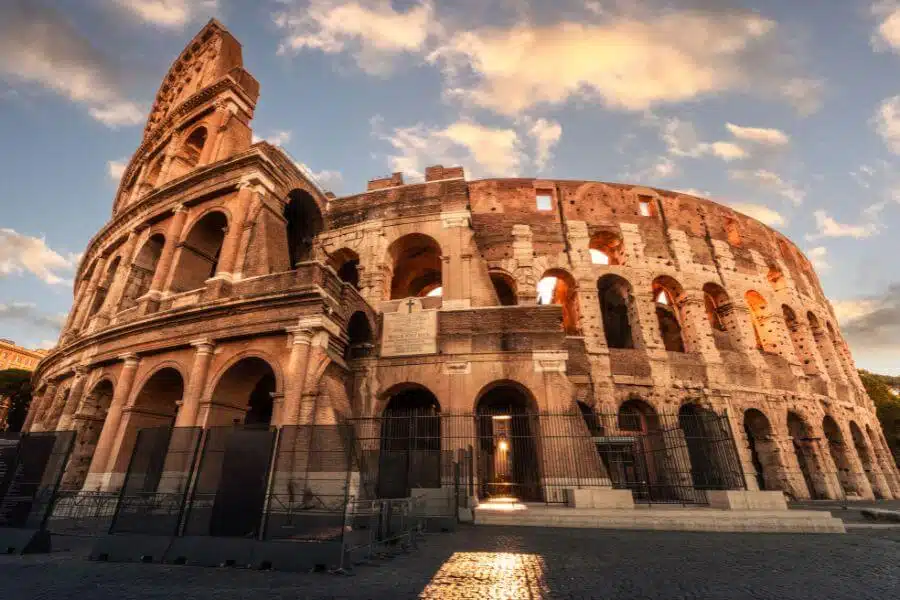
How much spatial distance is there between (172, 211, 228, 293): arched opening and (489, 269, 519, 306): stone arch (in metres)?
10.7

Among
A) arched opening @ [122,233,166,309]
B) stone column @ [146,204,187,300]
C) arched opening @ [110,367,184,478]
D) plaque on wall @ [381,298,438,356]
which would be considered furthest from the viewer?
arched opening @ [122,233,166,309]

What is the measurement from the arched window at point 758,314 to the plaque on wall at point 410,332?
16.3m

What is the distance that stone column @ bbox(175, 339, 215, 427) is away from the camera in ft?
35.3

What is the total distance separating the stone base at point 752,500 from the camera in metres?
8.62

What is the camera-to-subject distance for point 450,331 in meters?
13.2

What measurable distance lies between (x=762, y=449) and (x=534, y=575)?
1709cm

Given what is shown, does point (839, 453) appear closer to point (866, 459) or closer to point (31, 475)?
point (866, 459)

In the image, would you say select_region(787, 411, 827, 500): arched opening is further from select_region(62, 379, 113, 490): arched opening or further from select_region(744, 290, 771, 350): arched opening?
select_region(62, 379, 113, 490): arched opening

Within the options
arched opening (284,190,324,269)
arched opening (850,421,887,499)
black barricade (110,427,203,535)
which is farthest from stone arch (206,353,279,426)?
arched opening (850,421,887,499)

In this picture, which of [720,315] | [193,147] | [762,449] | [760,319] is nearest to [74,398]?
[193,147]

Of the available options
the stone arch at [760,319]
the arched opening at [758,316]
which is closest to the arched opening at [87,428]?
the stone arch at [760,319]

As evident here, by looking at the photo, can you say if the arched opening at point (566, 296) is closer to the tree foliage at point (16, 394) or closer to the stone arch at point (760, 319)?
the stone arch at point (760, 319)

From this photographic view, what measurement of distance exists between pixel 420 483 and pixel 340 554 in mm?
4864

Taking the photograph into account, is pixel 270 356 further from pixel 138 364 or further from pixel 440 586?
pixel 440 586
